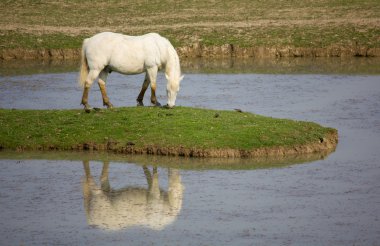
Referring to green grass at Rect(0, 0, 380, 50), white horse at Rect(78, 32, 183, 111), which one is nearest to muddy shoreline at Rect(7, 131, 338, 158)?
white horse at Rect(78, 32, 183, 111)

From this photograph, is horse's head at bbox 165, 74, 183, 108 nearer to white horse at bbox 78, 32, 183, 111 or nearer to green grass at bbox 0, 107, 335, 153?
white horse at bbox 78, 32, 183, 111

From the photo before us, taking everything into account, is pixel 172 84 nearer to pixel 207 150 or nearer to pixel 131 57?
pixel 131 57

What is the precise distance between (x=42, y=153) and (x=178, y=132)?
14.4 feet

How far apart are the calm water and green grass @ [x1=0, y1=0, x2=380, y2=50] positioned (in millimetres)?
17655

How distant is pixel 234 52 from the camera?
50.7 m

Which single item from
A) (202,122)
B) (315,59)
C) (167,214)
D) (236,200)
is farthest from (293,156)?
(315,59)

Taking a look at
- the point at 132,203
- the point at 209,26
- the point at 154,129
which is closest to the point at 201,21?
the point at 209,26

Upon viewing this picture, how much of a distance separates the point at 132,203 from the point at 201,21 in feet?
123

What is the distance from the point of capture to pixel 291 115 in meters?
32.8

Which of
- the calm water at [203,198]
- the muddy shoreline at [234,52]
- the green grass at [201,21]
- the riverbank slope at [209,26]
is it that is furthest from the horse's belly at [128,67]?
the green grass at [201,21]

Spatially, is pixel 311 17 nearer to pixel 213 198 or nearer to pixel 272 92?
pixel 272 92

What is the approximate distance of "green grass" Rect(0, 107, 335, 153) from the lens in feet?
87.9

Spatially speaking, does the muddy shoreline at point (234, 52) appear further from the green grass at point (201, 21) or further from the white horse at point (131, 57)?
the white horse at point (131, 57)

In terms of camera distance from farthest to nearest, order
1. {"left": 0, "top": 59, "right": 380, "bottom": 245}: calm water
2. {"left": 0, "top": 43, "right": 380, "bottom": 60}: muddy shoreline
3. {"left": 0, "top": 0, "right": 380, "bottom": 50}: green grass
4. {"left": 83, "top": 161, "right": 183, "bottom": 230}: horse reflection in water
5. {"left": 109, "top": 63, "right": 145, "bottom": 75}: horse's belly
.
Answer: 1. {"left": 0, "top": 0, "right": 380, "bottom": 50}: green grass
2. {"left": 0, "top": 43, "right": 380, "bottom": 60}: muddy shoreline
3. {"left": 109, "top": 63, "right": 145, "bottom": 75}: horse's belly
4. {"left": 83, "top": 161, "right": 183, "bottom": 230}: horse reflection in water
5. {"left": 0, "top": 59, "right": 380, "bottom": 245}: calm water
